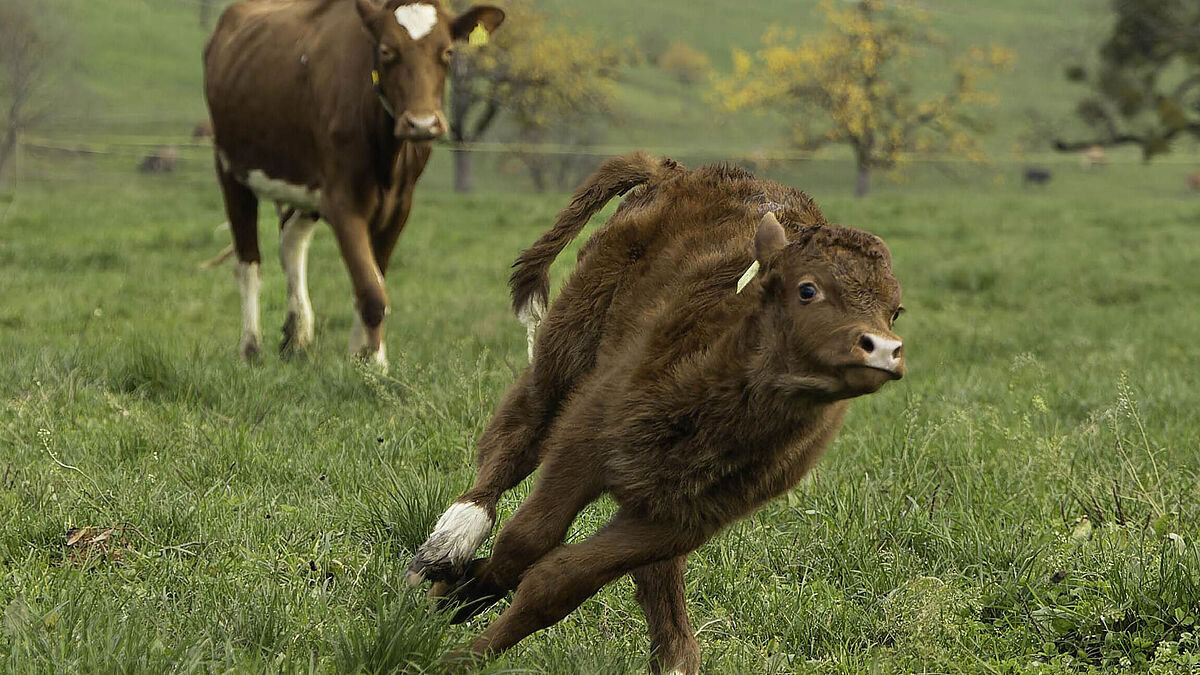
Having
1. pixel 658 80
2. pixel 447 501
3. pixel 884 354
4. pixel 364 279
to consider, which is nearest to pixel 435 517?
pixel 447 501

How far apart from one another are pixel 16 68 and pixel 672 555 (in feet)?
150

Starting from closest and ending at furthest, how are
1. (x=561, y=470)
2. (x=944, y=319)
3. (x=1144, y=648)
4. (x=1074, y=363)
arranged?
(x=561, y=470) < (x=1144, y=648) < (x=1074, y=363) < (x=944, y=319)

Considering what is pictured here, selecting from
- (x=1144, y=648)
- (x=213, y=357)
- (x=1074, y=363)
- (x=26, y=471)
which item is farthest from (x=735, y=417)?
(x=1074, y=363)

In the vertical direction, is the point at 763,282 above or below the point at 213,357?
above

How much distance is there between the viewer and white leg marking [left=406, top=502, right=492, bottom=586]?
3.09m

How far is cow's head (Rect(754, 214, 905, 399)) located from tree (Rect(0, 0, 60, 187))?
141 ft

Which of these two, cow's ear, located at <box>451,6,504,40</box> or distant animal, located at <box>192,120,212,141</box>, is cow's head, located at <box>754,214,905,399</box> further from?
distant animal, located at <box>192,120,212,141</box>

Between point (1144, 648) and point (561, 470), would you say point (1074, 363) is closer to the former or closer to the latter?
point (1144, 648)

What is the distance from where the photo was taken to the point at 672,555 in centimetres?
279

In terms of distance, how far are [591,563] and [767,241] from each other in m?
0.80

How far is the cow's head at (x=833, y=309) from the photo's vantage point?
234cm

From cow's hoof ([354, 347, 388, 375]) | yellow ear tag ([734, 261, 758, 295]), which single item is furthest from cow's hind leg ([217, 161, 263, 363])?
yellow ear tag ([734, 261, 758, 295])

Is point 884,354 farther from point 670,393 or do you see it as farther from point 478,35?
point 478,35

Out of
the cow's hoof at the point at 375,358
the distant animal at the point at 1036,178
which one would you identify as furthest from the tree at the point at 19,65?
the distant animal at the point at 1036,178
